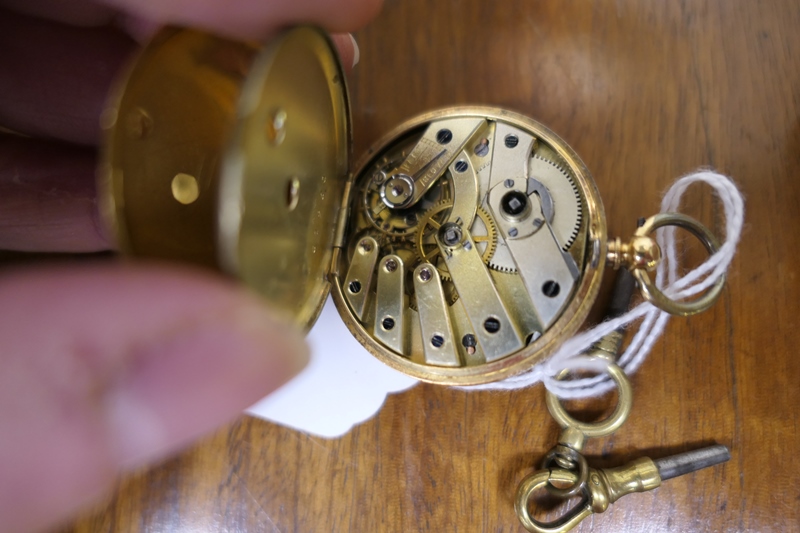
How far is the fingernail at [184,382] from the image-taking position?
51cm

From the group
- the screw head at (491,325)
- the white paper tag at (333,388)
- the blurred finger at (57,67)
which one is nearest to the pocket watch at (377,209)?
the screw head at (491,325)

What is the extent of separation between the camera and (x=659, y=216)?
0.76 m

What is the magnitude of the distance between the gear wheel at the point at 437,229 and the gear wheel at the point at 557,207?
0.02 metres

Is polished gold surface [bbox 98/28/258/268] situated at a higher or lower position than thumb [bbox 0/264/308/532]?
higher

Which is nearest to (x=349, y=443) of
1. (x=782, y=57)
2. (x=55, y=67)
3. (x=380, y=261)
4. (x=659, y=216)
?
(x=380, y=261)

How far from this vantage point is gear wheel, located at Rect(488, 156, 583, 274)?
2.53ft

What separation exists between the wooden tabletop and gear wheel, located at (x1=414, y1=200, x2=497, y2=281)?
227 millimetres

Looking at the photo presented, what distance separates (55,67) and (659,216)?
3.04 feet

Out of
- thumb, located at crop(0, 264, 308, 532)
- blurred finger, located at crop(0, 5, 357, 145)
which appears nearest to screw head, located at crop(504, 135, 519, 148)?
blurred finger, located at crop(0, 5, 357, 145)

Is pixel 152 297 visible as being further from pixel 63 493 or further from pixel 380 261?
pixel 380 261

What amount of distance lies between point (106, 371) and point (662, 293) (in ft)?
2.11

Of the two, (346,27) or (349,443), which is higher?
(346,27)

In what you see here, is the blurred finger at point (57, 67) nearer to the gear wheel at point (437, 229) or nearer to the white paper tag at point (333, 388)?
the gear wheel at point (437, 229)

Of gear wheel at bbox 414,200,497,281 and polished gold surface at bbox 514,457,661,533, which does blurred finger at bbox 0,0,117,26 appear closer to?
gear wheel at bbox 414,200,497,281
